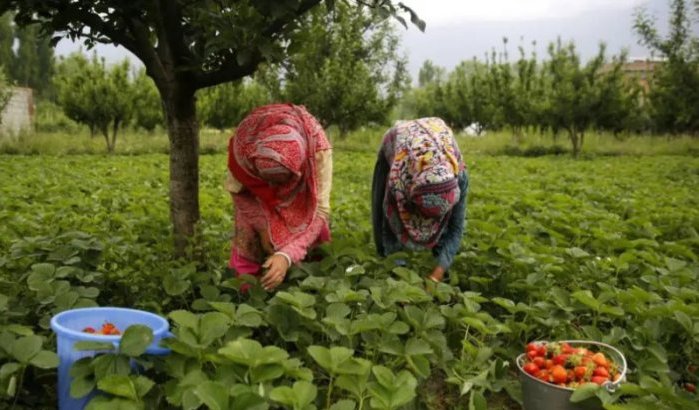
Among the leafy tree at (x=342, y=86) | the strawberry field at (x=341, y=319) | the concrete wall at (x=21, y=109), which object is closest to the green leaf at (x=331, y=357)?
the strawberry field at (x=341, y=319)

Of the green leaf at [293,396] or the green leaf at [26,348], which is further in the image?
the green leaf at [26,348]

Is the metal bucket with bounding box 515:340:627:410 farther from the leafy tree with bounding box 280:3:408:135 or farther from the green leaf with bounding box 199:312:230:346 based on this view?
the leafy tree with bounding box 280:3:408:135

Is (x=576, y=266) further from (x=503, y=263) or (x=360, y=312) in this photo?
(x=360, y=312)

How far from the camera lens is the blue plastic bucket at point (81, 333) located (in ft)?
5.64

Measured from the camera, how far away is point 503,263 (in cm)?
316

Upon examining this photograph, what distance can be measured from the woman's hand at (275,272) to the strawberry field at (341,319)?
55mm

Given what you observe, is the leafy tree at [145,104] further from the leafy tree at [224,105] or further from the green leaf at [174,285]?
the green leaf at [174,285]

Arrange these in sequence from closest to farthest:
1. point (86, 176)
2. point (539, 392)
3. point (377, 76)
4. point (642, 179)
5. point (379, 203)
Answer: point (539, 392), point (379, 203), point (86, 176), point (642, 179), point (377, 76)

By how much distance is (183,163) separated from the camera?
3.01m

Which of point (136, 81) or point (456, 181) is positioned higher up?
point (136, 81)

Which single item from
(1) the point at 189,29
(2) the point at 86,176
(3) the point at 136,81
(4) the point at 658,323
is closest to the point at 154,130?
(3) the point at 136,81

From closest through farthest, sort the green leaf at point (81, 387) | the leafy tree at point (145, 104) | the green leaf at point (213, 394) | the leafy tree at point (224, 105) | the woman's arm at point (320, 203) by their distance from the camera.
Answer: the green leaf at point (213, 394)
the green leaf at point (81, 387)
the woman's arm at point (320, 203)
the leafy tree at point (145, 104)
the leafy tree at point (224, 105)

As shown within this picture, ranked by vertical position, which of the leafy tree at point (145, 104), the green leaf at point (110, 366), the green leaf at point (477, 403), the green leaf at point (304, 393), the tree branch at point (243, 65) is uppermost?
the leafy tree at point (145, 104)

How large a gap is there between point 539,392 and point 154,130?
2143 centimetres
